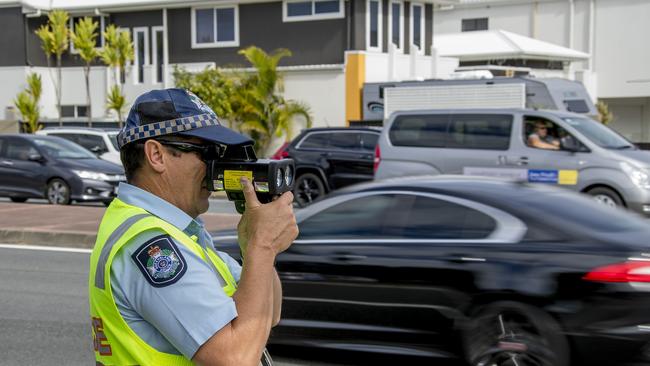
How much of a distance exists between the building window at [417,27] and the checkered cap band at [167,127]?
1182 inches

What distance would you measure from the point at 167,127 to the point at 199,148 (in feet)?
0.32

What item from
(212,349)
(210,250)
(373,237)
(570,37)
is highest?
(570,37)

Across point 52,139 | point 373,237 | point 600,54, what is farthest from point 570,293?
point 600,54

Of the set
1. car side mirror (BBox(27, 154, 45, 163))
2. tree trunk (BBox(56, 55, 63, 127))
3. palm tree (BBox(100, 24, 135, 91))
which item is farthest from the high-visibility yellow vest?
tree trunk (BBox(56, 55, 63, 127))

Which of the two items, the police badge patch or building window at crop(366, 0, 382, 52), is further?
building window at crop(366, 0, 382, 52)

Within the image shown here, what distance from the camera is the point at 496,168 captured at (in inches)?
571

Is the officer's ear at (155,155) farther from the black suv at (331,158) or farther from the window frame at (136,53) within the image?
the window frame at (136,53)

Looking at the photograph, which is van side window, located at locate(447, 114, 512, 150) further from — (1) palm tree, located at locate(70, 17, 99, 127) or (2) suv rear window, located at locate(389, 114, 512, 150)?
(1) palm tree, located at locate(70, 17, 99, 127)

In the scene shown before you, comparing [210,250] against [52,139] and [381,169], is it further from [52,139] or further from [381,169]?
[52,139]

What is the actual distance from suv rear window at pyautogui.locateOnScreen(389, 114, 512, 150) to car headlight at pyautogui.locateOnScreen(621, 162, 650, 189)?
73.0 inches

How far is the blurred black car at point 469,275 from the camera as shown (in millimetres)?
5422

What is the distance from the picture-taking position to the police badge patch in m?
2.08

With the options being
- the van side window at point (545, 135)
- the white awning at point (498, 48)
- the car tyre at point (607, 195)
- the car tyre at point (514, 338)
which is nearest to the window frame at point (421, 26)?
the white awning at point (498, 48)

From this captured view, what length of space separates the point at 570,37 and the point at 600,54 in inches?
57.6
